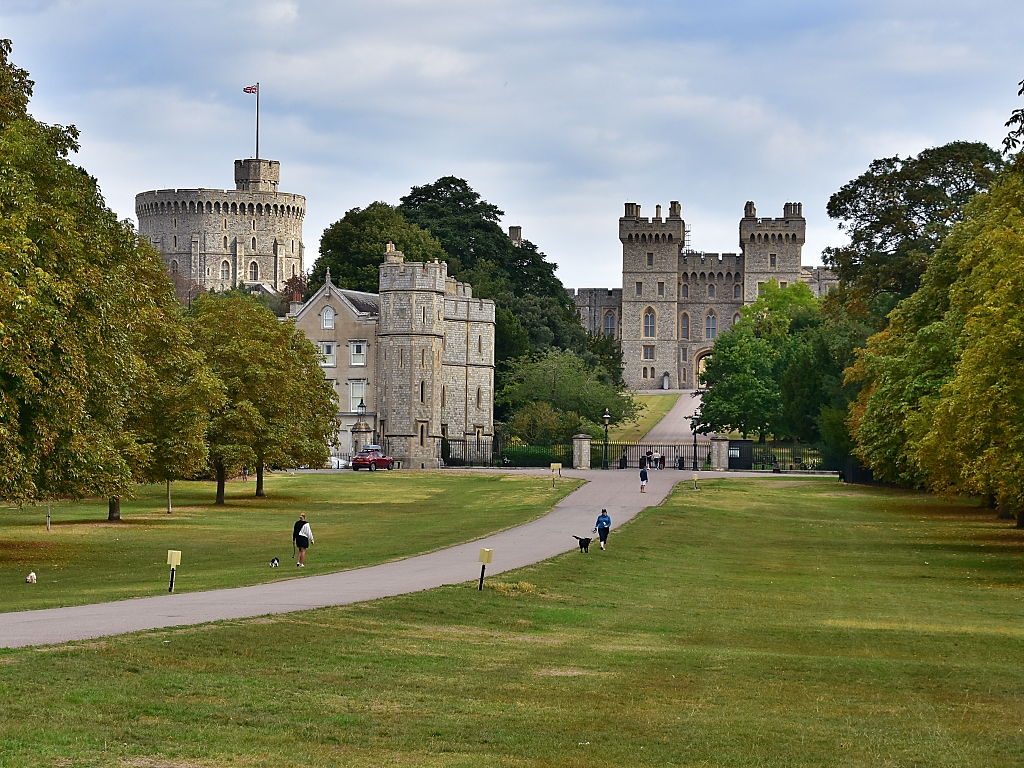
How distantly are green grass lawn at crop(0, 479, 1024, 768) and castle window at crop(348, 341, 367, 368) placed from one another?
205ft

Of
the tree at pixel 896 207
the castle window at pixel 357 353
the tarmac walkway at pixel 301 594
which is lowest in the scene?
the tarmac walkway at pixel 301 594

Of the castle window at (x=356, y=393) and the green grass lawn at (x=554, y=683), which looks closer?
the green grass lawn at (x=554, y=683)

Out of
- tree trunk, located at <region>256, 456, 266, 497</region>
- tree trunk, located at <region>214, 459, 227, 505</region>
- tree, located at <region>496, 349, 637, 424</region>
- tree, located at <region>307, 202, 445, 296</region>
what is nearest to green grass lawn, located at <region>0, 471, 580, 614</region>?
tree trunk, located at <region>214, 459, 227, 505</region>

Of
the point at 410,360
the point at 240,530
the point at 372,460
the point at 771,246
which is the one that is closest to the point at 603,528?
the point at 240,530

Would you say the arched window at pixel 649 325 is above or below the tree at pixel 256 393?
above

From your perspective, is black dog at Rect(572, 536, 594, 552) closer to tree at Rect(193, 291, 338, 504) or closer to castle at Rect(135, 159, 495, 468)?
tree at Rect(193, 291, 338, 504)

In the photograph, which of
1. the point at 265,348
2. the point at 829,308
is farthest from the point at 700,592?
the point at 829,308

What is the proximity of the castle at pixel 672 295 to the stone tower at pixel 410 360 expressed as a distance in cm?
8058

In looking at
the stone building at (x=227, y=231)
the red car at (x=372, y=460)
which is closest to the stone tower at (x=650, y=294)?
the stone building at (x=227, y=231)

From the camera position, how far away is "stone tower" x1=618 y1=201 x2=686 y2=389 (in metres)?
166

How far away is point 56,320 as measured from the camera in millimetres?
28297

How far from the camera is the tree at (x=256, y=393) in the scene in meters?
54.6

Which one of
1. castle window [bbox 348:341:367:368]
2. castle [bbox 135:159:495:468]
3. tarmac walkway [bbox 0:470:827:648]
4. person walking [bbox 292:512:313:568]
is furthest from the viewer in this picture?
castle window [bbox 348:341:367:368]

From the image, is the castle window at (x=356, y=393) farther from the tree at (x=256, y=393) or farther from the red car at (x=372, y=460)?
the tree at (x=256, y=393)
